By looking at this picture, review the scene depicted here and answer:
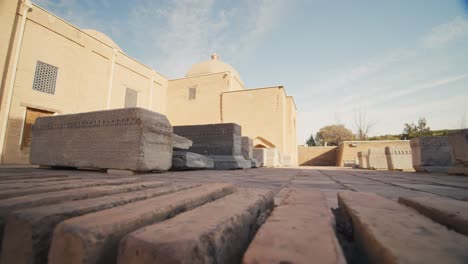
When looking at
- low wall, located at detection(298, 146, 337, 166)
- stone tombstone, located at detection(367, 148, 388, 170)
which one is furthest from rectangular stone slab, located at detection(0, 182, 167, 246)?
low wall, located at detection(298, 146, 337, 166)

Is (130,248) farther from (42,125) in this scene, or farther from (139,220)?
(42,125)

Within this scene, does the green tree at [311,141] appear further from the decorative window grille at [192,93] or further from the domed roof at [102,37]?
the domed roof at [102,37]

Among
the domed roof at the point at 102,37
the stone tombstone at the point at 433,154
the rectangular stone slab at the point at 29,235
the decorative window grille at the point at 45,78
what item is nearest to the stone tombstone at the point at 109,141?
the rectangular stone slab at the point at 29,235

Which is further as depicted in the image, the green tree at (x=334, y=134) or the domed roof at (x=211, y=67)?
the green tree at (x=334, y=134)

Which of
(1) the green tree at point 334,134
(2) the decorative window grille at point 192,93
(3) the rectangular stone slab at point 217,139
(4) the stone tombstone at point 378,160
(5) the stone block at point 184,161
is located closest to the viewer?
(5) the stone block at point 184,161

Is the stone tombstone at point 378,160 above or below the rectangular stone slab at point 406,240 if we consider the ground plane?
above

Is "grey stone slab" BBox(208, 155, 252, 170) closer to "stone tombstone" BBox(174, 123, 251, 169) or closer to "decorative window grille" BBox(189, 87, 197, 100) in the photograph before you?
"stone tombstone" BBox(174, 123, 251, 169)

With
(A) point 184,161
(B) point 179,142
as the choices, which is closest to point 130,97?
(B) point 179,142

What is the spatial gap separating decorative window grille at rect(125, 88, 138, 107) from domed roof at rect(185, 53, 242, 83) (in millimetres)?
7412

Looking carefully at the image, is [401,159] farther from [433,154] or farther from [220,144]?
[220,144]

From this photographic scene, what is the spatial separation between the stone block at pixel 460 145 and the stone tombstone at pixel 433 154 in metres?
0.91

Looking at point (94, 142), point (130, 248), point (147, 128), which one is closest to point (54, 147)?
point (94, 142)

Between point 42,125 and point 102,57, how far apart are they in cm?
997

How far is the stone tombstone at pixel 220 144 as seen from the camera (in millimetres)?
4864
